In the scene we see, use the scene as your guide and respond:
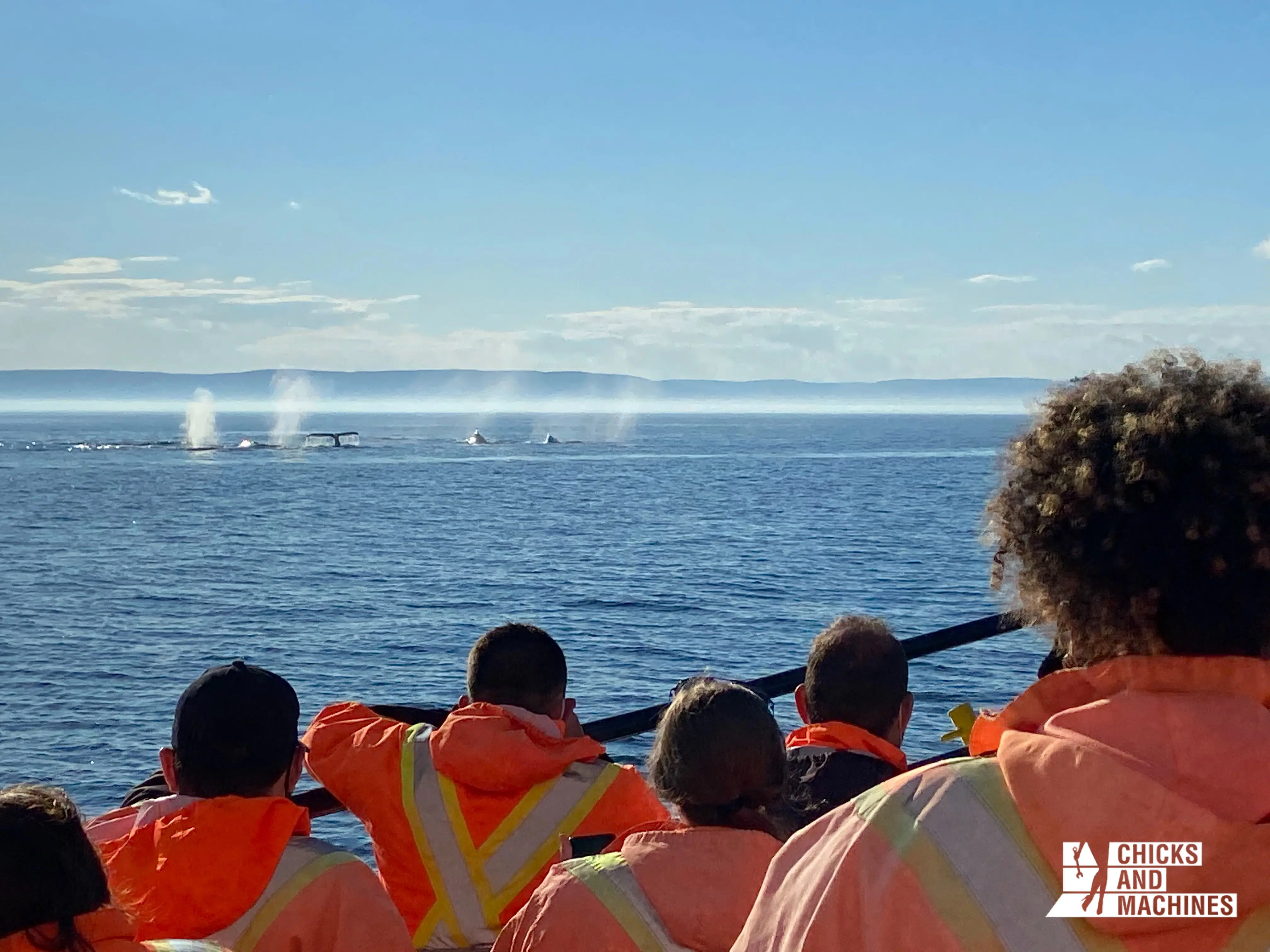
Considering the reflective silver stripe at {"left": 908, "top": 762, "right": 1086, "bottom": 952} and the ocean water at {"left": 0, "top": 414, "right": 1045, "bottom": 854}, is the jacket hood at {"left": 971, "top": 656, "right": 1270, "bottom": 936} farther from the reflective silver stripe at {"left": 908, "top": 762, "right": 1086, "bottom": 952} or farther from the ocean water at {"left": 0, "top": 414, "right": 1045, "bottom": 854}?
the ocean water at {"left": 0, "top": 414, "right": 1045, "bottom": 854}

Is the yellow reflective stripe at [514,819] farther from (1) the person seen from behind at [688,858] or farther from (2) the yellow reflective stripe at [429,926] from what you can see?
(1) the person seen from behind at [688,858]

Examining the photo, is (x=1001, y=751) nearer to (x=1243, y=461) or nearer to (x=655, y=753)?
(x=1243, y=461)

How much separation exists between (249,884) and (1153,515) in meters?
2.42

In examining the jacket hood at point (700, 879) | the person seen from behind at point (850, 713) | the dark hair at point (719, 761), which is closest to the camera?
the jacket hood at point (700, 879)

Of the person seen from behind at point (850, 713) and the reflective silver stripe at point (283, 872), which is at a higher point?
the person seen from behind at point (850, 713)

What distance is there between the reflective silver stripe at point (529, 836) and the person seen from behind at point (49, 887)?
185 cm

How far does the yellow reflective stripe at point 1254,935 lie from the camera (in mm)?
1801

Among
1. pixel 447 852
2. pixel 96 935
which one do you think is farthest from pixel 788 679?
pixel 96 935

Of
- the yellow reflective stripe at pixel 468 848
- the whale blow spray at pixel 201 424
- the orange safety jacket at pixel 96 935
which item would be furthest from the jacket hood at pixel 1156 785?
the whale blow spray at pixel 201 424

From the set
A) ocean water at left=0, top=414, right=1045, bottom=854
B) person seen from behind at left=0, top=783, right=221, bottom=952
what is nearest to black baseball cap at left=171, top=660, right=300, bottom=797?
person seen from behind at left=0, top=783, right=221, bottom=952

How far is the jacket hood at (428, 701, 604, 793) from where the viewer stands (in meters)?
4.30

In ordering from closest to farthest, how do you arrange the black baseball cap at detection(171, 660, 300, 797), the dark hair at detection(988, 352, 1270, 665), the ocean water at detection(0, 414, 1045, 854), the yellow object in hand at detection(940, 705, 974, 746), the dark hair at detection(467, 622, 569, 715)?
1. the dark hair at detection(988, 352, 1270, 665)
2. the yellow object in hand at detection(940, 705, 974, 746)
3. the black baseball cap at detection(171, 660, 300, 797)
4. the dark hair at detection(467, 622, 569, 715)
5. the ocean water at detection(0, 414, 1045, 854)

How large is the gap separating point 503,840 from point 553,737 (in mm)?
359

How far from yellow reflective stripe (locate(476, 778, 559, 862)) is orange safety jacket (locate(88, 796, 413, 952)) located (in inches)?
34.1
